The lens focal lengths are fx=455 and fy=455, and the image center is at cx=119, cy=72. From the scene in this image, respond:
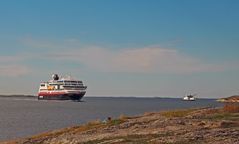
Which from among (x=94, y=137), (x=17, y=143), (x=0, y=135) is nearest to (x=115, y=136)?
(x=94, y=137)

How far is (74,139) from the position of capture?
101 feet

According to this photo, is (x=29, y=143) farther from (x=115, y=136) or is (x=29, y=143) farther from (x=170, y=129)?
(x=170, y=129)

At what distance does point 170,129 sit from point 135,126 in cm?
475

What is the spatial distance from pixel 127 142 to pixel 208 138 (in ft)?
14.5

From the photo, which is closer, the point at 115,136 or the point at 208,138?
the point at 208,138

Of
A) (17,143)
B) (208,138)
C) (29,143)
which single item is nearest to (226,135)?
(208,138)

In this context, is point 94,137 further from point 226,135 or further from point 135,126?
point 226,135

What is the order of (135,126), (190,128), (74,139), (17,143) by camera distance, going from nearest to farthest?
(190,128) → (74,139) → (135,126) → (17,143)

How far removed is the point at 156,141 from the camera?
79.3 ft

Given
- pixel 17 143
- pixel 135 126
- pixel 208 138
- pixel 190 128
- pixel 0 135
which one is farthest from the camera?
pixel 0 135

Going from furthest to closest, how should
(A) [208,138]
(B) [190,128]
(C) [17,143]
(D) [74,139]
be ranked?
(C) [17,143], (D) [74,139], (B) [190,128], (A) [208,138]

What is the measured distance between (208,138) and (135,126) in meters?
9.93

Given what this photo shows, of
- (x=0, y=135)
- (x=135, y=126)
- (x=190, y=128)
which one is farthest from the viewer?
(x=0, y=135)

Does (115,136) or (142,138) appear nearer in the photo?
(142,138)
